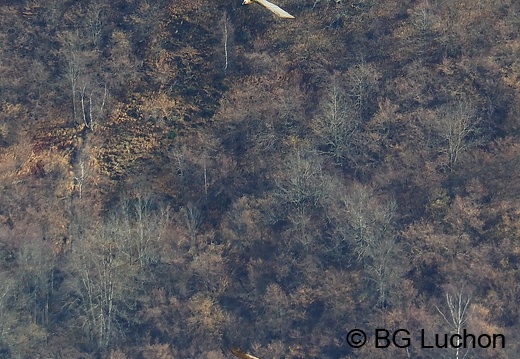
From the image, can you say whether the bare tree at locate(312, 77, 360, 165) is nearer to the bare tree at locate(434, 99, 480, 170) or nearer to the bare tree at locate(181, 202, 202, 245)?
the bare tree at locate(434, 99, 480, 170)

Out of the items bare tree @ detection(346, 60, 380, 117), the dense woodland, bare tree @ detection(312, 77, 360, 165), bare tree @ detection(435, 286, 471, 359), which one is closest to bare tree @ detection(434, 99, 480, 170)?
the dense woodland

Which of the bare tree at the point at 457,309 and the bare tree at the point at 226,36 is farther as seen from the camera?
the bare tree at the point at 226,36

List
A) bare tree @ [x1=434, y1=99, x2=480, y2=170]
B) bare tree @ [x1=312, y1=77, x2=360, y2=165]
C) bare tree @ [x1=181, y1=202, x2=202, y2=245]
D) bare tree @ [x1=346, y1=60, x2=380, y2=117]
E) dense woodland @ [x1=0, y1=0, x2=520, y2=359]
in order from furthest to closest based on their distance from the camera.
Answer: bare tree @ [x1=346, y1=60, x2=380, y2=117] < bare tree @ [x1=312, y1=77, x2=360, y2=165] < bare tree @ [x1=181, y1=202, x2=202, y2=245] < bare tree @ [x1=434, y1=99, x2=480, y2=170] < dense woodland @ [x1=0, y1=0, x2=520, y2=359]

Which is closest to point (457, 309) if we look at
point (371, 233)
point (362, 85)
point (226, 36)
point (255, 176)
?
point (371, 233)

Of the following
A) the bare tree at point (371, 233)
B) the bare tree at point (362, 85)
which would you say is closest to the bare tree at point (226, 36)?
the bare tree at point (362, 85)

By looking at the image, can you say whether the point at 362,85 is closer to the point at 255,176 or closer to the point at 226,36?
the point at 255,176

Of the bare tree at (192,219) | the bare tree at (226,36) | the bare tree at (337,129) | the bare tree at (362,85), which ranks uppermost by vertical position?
the bare tree at (226,36)

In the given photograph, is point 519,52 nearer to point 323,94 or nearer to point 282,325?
point 323,94

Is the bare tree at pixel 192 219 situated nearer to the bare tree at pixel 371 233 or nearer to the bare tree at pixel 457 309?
the bare tree at pixel 371 233
